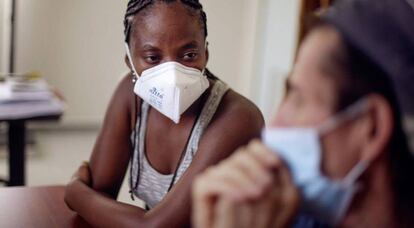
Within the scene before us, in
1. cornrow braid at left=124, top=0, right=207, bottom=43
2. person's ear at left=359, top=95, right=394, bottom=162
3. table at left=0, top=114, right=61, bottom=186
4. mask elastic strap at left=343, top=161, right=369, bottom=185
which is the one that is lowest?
table at left=0, top=114, right=61, bottom=186

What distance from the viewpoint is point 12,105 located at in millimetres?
2062

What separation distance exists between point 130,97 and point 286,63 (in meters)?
2.35

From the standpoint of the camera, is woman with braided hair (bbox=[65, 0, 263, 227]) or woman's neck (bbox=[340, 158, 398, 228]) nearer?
woman's neck (bbox=[340, 158, 398, 228])

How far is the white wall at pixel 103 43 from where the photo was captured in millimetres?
3639

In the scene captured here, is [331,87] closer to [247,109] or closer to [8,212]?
[247,109]

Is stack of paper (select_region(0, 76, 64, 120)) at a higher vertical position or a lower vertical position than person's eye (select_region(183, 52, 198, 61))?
lower

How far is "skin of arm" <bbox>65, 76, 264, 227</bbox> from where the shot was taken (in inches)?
47.8

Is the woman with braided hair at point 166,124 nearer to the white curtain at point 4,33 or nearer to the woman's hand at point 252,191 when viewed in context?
the woman's hand at point 252,191

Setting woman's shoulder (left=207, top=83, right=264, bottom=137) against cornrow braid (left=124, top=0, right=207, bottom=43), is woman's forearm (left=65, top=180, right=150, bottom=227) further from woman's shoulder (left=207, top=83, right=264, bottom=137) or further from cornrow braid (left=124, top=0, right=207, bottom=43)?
cornrow braid (left=124, top=0, right=207, bottom=43)

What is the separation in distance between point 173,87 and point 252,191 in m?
0.63

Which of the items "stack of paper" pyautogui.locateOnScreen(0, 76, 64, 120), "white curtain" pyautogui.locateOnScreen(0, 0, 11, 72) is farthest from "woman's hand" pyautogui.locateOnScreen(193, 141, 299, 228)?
"white curtain" pyautogui.locateOnScreen(0, 0, 11, 72)

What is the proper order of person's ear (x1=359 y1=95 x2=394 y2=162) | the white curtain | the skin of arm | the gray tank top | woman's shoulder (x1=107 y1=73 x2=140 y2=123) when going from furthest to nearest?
1. the white curtain
2. woman's shoulder (x1=107 y1=73 x2=140 y2=123)
3. the gray tank top
4. the skin of arm
5. person's ear (x1=359 y1=95 x2=394 y2=162)

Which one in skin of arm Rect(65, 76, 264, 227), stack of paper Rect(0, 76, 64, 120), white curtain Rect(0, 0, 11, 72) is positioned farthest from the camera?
white curtain Rect(0, 0, 11, 72)

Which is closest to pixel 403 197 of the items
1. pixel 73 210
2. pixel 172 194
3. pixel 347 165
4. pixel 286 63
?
pixel 347 165
